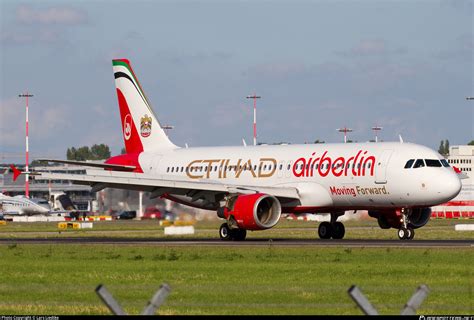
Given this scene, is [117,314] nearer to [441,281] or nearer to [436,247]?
[441,281]

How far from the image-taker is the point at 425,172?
160 ft

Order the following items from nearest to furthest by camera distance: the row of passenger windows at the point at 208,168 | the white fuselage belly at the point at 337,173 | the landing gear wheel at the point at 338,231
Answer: the white fuselage belly at the point at 337,173
the landing gear wheel at the point at 338,231
the row of passenger windows at the point at 208,168

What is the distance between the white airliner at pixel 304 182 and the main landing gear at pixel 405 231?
0.04 metres

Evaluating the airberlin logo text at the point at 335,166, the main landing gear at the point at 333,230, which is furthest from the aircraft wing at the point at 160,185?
the main landing gear at the point at 333,230

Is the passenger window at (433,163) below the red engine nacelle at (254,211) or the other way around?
the other way around

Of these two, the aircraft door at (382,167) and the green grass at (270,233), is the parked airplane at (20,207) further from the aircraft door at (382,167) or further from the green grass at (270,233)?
the aircraft door at (382,167)

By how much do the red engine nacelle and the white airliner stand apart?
0.04 metres

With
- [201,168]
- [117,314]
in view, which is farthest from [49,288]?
[201,168]

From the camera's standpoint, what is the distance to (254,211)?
162 ft

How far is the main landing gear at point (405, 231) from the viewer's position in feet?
162

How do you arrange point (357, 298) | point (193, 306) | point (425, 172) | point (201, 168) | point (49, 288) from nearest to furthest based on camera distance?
point (357, 298) → point (193, 306) → point (49, 288) → point (425, 172) → point (201, 168)

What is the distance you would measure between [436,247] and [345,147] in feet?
40.1

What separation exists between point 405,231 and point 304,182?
230 inches

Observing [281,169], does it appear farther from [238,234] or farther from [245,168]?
[238,234]
